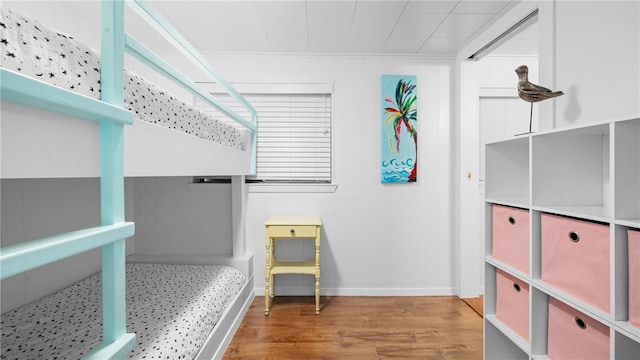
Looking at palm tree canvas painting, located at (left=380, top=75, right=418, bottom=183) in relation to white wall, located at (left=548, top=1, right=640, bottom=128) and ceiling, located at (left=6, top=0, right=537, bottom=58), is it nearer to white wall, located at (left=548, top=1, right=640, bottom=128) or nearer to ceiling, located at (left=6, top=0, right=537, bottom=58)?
ceiling, located at (left=6, top=0, right=537, bottom=58)

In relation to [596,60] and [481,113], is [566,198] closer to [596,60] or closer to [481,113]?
[596,60]

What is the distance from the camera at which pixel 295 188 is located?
2627 millimetres

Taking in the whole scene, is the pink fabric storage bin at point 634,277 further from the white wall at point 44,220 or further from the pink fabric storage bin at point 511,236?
the white wall at point 44,220

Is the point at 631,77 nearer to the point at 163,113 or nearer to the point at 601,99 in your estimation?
the point at 601,99

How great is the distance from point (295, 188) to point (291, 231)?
480mm

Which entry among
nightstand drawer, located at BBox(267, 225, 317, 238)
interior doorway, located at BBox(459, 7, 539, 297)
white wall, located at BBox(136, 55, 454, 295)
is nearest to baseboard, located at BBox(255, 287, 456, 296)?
white wall, located at BBox(136, 55, 454, 295)

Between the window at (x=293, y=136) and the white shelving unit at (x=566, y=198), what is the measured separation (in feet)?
4.63

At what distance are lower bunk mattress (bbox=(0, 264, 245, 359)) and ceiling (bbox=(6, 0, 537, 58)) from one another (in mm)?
1605

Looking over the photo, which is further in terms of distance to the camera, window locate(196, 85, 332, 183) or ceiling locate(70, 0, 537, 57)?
window locate(196, 85, 332, 183)

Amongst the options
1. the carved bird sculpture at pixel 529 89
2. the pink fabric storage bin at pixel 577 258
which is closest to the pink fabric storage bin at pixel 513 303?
the pink fabric storage bin at pixel 577 258

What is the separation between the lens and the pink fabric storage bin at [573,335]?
40.2 inches

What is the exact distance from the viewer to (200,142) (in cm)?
141

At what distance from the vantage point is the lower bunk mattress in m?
1.06

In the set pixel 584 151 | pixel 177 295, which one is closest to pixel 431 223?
pixel 584 151
